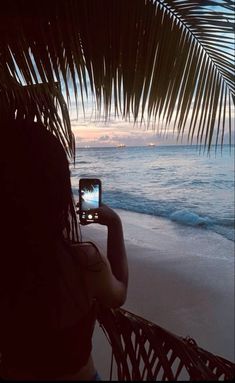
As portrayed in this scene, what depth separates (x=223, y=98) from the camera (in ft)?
4.78

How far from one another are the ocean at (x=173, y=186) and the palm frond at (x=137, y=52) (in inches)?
200

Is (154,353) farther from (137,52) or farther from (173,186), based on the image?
(173,186)

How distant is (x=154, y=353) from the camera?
1.50m

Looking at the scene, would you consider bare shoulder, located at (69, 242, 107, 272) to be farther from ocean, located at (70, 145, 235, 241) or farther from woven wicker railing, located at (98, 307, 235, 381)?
ocean, located at (70, 145, 235, 241)

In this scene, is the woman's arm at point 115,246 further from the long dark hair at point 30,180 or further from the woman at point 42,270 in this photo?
the long dark hair at point 30,180

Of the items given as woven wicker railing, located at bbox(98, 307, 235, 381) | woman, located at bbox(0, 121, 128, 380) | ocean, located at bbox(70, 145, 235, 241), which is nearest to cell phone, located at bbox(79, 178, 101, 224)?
woman, located at bbox(0, 121, 128, 380)

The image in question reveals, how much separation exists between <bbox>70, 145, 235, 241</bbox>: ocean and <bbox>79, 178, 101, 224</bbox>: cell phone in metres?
4.92

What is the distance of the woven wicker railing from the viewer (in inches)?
54.9

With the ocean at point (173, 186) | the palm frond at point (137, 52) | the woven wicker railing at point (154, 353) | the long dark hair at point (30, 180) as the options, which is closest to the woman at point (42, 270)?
the long dark hair at point (30, 180)

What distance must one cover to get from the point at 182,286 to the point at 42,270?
15.1 feet

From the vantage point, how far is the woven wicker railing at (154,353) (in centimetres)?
139

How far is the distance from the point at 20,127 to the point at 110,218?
20.2 inches

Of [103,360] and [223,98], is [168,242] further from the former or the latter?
[223,98]

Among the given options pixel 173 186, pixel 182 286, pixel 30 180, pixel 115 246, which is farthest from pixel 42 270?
pixel 173 186
